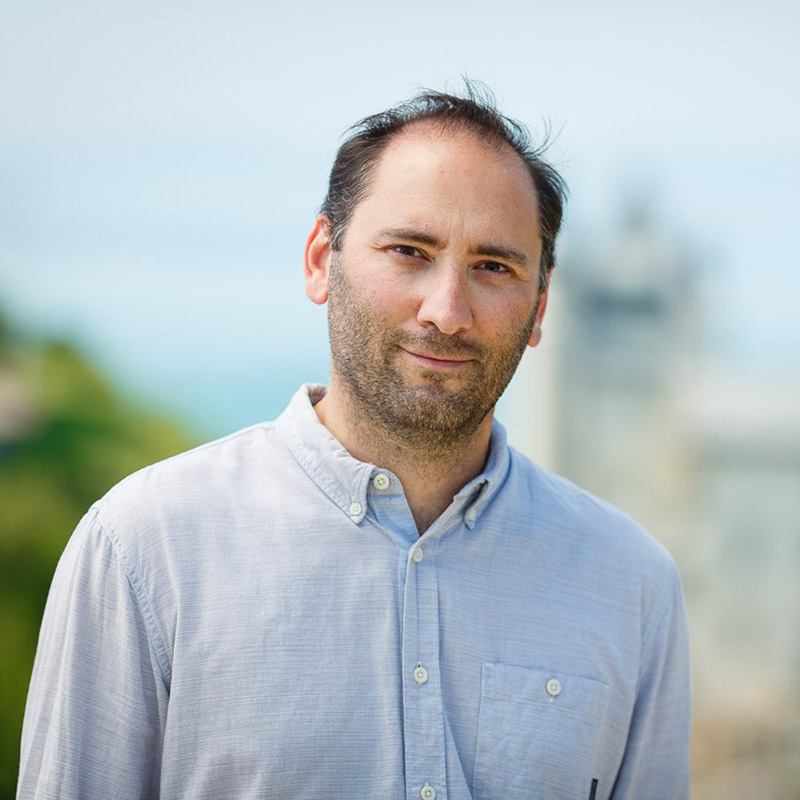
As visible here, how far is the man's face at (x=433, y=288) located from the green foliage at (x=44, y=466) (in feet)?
39.5

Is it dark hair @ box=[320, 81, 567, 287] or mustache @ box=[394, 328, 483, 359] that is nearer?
mustache @ box=[394, 328, 483, 359]

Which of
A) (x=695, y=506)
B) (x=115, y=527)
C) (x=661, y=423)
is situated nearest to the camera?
(x=115, y=527)

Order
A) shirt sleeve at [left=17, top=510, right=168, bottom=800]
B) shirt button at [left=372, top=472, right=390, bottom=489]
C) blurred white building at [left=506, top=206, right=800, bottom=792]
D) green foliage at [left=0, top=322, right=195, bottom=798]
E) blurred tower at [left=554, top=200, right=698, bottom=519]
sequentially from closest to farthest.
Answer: shirt sleeve at [left=17, top=510, right=168, bottom=800]
shirt button at [left=372, top=472, right=390, bottom=489]
green foliage at [left=0, top=322, right=195, bottom=798]
blurred white building at [left=506, top=206, right=800, bottom=792]
blurred tower at [left=554, top=200, right=698, bottom=519]

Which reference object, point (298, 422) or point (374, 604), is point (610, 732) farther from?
point (298, 422)

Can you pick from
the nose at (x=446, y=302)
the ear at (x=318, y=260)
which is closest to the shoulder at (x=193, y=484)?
the ear at (x=318, y=260)

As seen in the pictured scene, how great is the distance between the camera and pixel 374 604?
2.01 metres

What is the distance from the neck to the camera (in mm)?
2137

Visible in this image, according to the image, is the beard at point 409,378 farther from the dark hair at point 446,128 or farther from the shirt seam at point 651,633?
the shirt seam at point 651,633

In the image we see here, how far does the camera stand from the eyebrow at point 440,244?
2061mm

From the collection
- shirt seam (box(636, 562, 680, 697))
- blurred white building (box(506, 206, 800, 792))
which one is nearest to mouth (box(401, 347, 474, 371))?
shirt seam (box(636, 562, 680, 697))

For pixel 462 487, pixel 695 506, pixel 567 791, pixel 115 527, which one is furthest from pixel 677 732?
pixel 695 506

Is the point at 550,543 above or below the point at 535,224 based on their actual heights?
below

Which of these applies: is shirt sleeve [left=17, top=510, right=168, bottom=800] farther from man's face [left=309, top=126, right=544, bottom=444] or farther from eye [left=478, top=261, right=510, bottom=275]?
eye [left=478, top=261, right=510, bottom=275]

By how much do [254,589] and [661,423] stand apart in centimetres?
3994
